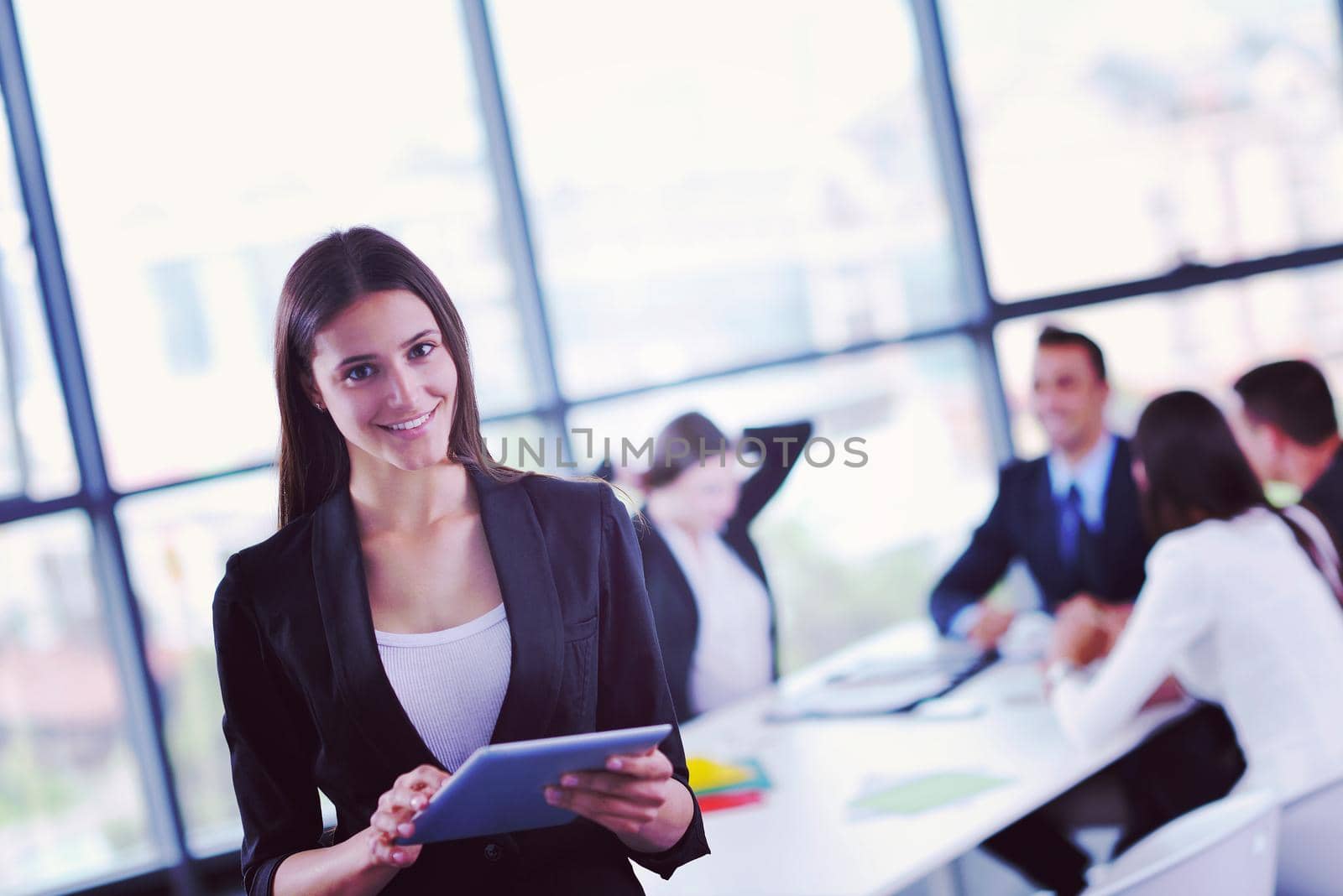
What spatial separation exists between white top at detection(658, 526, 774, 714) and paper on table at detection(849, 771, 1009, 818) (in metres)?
0.74

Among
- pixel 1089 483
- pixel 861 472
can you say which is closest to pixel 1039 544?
pixel 1089 483

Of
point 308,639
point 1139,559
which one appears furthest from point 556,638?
point 1139,559

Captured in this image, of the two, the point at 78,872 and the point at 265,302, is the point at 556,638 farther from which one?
the point at 78,872

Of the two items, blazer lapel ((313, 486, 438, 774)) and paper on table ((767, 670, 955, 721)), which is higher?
blazer lapel ((313, 486, 438, 774))

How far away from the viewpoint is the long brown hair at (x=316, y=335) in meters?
1.24

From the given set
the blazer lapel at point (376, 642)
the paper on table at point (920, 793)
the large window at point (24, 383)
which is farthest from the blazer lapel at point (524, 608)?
the large window at point (24, 383)

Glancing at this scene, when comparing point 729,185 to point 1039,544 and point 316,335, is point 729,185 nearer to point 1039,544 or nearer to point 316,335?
point 1039,544

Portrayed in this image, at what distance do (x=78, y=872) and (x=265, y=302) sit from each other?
1924mm

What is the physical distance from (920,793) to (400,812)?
1.30 metres

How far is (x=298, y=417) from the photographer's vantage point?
129 centimetres

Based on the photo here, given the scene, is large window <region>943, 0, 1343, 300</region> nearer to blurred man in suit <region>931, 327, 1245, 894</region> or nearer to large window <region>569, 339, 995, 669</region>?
large window <region>569, 339, 995, 669</region>

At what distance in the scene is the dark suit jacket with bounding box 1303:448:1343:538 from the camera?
3.03 meters

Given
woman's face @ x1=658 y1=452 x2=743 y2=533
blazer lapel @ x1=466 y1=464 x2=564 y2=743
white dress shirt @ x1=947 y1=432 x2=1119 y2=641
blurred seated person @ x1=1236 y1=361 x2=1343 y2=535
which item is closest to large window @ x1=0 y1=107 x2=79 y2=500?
woman's face @ x1=658 y1=452 x2=743 y2=533

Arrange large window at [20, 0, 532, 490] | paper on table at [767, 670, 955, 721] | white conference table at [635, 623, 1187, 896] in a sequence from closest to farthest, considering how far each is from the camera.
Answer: white conference table at [635, 623, 1187, 896]
paper on table at [767, 670, 955, 721]
large window at [20, 0, 532, 490]
